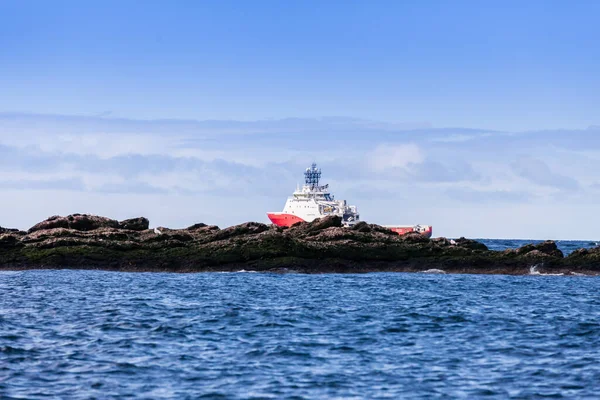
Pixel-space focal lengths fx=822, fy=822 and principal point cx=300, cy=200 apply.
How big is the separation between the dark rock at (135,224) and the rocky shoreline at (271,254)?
5194 millimetres

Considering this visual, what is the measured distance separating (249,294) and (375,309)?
761 cm

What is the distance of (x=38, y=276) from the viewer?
48.5 meters

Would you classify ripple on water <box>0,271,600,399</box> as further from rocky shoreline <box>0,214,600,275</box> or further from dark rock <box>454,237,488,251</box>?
dark rock <box>454,237,488,251</box>

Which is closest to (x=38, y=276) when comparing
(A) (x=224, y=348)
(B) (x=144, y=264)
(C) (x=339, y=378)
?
(B) (x=144, y=264)

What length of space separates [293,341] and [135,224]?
137 ft

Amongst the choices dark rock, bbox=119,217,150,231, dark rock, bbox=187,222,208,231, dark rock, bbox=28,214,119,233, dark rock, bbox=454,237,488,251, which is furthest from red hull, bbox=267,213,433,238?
dark rock, bbox=454,237,488,251

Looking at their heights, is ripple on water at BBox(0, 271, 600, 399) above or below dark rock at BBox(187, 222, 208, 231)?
below

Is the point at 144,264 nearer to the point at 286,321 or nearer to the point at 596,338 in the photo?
the point at 286,321

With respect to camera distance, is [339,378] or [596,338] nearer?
[339,378]

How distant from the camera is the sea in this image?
19.0 m

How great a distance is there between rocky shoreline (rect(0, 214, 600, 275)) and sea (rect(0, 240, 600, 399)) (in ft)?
26.8

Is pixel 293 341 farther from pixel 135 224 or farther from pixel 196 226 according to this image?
pixel 196 226

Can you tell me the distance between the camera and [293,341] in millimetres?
25156

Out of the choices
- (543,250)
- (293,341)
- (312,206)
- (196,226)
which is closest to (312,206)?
(312,206)
